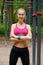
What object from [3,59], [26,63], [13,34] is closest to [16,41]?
[13,34]

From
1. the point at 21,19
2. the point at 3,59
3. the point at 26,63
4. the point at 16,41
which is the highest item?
the point at 21,19

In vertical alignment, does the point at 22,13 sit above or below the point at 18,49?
above

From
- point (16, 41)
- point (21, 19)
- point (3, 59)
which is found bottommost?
point (3, 59)

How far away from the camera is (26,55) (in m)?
5.00

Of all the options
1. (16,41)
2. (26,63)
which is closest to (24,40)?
(16,41)

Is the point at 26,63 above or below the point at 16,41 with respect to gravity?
below

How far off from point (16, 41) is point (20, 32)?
19 centimetres

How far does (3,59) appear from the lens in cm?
855

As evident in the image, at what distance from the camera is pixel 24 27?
16.3 ft

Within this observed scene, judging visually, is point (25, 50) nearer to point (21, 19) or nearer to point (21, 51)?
point (21, 51)

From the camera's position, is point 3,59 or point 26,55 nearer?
point 26,55

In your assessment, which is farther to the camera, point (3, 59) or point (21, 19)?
point (3, 59)

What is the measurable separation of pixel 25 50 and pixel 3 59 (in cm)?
370

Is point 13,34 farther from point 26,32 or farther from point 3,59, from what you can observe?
point 3,59
